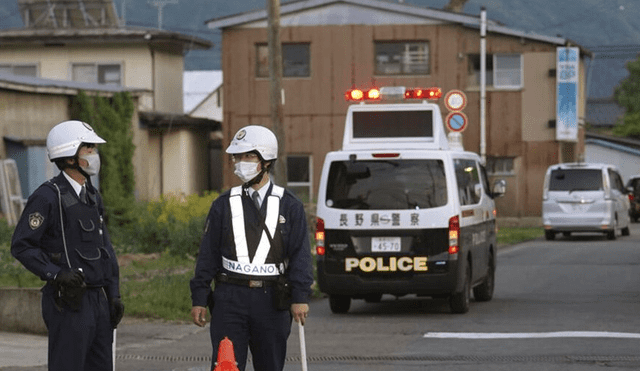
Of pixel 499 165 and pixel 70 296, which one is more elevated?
pixel 70 296

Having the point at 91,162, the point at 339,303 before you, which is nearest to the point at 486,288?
the point at 339,303

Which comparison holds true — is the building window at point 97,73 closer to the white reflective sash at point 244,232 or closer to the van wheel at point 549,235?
the van wheel at point 549,235

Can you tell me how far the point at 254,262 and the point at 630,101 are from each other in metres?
90.3

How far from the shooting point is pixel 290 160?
4378cm

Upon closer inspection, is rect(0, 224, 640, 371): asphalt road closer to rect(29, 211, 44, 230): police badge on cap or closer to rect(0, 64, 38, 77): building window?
rect(29, 211, 44, 230): police badge on cap

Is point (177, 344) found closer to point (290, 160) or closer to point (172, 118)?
point (172, 118)

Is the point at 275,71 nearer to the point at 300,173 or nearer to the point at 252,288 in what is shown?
the point at 252,288

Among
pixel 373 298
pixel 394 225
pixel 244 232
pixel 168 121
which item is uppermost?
pixel 244 232

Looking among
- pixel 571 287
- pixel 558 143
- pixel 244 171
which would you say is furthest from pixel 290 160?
pixel 244 171

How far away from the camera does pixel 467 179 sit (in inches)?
666

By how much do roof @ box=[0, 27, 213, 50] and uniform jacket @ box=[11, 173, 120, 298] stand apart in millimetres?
34976

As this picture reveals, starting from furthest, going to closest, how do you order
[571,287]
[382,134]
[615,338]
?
[571,287]
[382,134]
[615,338]

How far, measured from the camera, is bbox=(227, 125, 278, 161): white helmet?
7.70 meters

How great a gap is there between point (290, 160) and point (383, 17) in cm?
555
